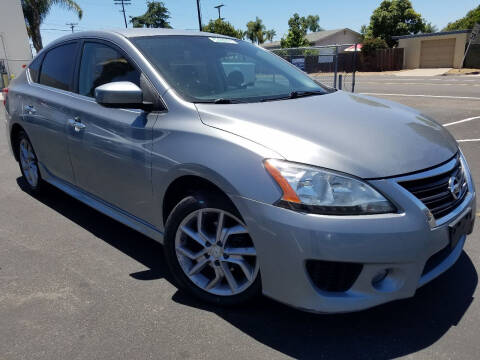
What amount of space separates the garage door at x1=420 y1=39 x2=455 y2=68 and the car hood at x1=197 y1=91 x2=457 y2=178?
129 feet

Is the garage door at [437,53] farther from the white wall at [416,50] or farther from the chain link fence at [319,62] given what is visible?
the chain link fence at [319,62]

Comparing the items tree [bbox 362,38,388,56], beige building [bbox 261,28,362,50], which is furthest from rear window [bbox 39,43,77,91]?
beige building [bbox 261,28,362,50]

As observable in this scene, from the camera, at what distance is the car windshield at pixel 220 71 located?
9.32 ft

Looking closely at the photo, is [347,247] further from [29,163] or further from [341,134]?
[29,163]

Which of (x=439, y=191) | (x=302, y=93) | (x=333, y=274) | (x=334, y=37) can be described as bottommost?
(x=333, y=274)

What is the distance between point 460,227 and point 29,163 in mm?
4217

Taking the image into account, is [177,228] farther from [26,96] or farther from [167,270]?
[26,96]

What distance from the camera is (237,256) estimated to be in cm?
238

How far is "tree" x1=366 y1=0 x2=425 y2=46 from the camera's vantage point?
4434 cm

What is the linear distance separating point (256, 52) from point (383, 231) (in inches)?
93.5

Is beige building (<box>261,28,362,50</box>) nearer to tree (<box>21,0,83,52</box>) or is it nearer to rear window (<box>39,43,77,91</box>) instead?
tree (<box>21,0,83,52</box>)

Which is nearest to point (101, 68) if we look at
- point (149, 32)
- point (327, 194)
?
point (149, 32)

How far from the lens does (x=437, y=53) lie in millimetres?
37562

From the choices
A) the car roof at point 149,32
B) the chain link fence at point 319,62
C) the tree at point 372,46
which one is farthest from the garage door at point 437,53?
the car roof at point 149,32
